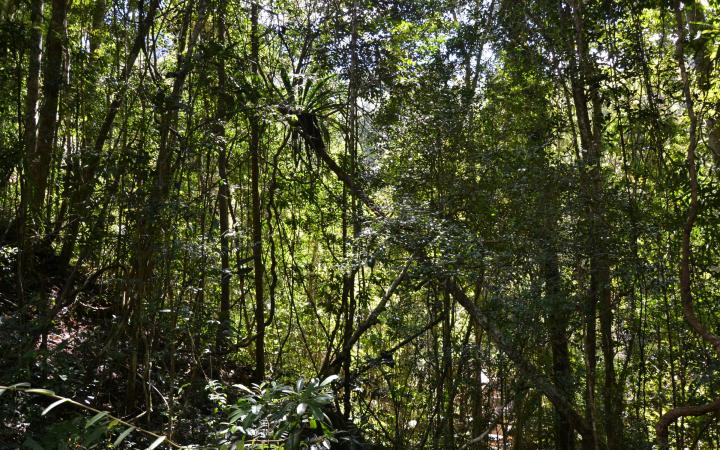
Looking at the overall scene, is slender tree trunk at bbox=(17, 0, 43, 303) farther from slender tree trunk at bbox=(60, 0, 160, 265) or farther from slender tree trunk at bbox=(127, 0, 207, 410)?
slender tree trunk at bbox=(127, 0, 207, 410)

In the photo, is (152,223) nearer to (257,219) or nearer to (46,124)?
(257,219)

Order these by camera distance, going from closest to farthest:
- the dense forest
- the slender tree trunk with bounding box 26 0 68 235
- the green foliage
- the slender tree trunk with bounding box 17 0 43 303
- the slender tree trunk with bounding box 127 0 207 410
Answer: the green foliage
the slender tree trunk with bounding box 127 0 207 410
the dense forest
the slender tree trunk with bounding box 17 0 43 303
the slender tree trunk with bounding box 26 0 68 235

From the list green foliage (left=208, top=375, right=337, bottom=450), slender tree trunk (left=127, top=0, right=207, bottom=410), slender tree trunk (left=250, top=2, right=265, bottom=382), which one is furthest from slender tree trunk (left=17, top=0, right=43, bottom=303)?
green foliage (left=208, top=375, right=337, bottom=450)

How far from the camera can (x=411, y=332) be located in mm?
5301

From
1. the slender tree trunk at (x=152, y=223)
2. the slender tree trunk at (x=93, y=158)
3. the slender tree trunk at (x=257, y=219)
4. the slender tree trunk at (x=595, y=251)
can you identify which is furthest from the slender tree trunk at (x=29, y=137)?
the slender tree trunk at (x=595, y=251)

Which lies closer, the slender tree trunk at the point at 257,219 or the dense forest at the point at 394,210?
the dense forest at the point at 394,210

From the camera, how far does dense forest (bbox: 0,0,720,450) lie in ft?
12.3

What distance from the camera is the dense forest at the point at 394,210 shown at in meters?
3.76

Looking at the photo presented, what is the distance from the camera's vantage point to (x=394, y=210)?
13.9 feet

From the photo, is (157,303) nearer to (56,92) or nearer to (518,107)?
(56,92)

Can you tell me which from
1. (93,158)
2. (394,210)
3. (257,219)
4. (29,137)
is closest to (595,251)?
(394,210)


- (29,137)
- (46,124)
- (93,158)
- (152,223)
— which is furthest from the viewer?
(46,124)

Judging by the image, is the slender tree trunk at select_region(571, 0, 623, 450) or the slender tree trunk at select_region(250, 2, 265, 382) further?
the slender tree trunk at select_region(250, 2, 265, 382)

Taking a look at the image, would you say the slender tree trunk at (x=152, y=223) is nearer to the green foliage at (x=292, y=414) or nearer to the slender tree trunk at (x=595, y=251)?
the green foliage at (x=292, y=414)
